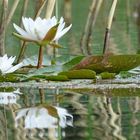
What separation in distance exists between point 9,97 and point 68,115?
35 cm

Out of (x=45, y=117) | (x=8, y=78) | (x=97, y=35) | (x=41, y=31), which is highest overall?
(x=97, y=35)

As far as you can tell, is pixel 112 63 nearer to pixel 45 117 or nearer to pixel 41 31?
pixel 41 31

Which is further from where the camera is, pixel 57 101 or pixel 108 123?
pixel 57 101

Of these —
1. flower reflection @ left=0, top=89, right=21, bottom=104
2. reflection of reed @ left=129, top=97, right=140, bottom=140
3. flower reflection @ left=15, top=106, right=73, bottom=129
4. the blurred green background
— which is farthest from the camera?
the blurred green background

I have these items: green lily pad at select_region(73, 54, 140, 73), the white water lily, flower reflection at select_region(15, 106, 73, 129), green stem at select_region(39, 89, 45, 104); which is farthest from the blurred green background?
flower reflection at select_region(15, 106, 73, 129)

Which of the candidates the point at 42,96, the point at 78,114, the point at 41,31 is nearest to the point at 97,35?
the point at 41,31

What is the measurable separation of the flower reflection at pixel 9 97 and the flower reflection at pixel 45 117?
145 mm

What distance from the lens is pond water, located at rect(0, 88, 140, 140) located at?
1654 millimetres

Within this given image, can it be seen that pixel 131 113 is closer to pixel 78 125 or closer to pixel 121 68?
pixel 78 125

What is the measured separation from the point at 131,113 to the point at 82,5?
22.1ft

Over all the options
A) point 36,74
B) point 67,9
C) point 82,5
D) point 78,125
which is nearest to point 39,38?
point 36,74

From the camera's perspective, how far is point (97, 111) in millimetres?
1986

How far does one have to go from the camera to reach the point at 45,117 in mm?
1890

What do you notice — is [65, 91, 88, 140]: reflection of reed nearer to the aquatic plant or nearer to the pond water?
the pond water
